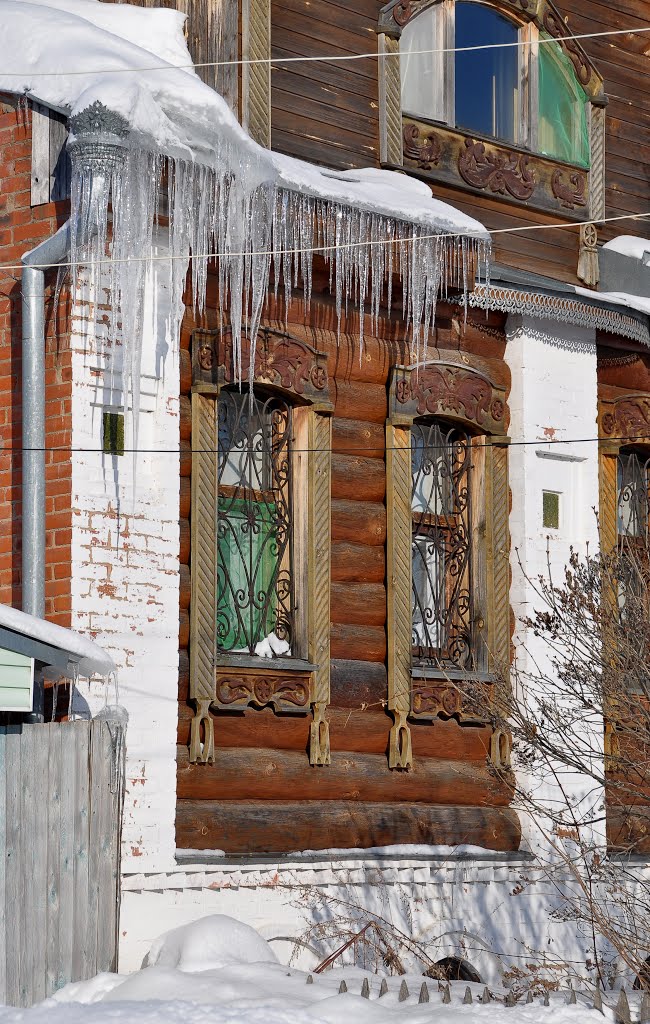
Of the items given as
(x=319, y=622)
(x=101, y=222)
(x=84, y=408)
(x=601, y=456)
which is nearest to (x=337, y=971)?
(x=319, y=622)

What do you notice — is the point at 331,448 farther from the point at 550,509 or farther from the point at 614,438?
the point at 614,438

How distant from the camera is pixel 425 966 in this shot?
10164 millimetres

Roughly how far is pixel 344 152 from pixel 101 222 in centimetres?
288

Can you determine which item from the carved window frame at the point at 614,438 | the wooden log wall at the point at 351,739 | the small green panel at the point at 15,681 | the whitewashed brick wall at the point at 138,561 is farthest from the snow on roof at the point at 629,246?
the small green panel at the point at 15,681

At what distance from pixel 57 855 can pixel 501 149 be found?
6342 mm

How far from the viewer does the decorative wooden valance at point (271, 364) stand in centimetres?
995

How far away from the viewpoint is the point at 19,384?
9266 mm

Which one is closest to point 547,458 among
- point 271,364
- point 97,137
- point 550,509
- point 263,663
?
point 550,509

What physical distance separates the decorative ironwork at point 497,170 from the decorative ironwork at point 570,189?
24 centimetres

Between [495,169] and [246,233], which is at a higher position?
[495,169]

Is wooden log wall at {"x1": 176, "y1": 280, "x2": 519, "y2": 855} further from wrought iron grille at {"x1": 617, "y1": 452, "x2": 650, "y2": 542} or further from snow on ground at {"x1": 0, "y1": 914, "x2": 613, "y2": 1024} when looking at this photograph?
wrought iron grille at {"x1": 617, "y1": 452, "x2": 650, "y2": 542}

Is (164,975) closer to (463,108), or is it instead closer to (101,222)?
(101,222)

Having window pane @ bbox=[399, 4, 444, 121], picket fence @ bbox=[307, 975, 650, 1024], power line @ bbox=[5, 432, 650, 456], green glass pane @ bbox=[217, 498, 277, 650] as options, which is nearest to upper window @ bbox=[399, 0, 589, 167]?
window pane @ bbox=[399, 4, 444, 121]

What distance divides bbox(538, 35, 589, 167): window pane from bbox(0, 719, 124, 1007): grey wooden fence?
6351 millimetres
